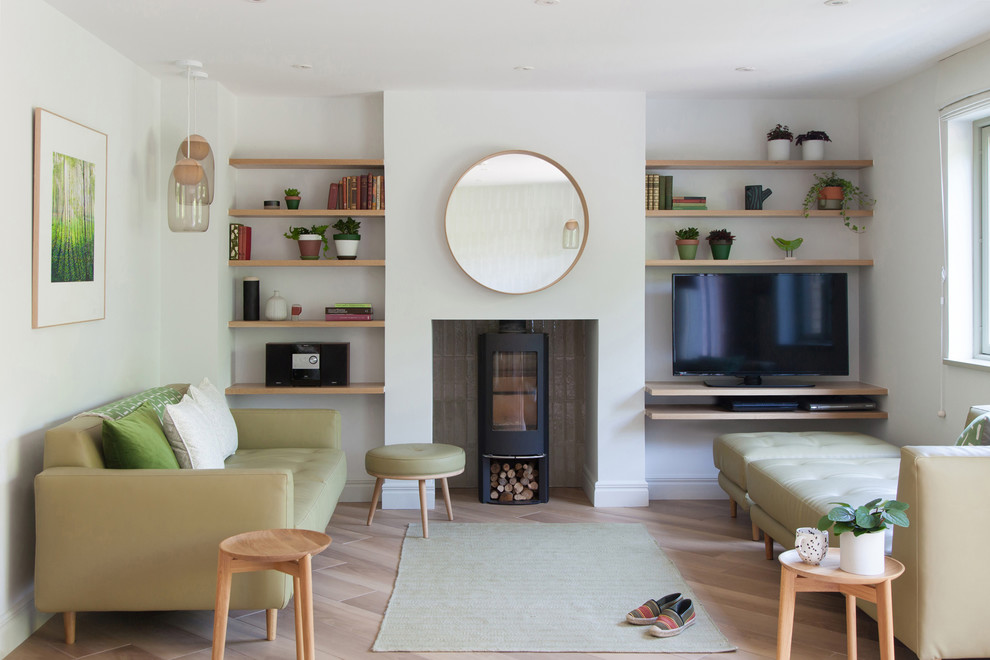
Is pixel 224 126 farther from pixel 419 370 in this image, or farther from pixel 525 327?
pixel 525 327

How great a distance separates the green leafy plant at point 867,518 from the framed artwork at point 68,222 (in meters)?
2.83

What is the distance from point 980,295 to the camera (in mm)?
4191

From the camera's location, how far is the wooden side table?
7.98ft

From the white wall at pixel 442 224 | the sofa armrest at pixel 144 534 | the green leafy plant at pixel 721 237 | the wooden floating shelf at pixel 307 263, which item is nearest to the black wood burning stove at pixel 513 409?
the white wall at pixel 442 224

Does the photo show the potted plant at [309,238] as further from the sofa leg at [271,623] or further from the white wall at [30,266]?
the sofa leg at [271,623]

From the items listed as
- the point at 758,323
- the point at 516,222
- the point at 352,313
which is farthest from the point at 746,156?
the point at 352,313

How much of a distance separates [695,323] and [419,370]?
1.61 meters

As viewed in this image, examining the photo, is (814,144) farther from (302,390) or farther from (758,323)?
(302,390)

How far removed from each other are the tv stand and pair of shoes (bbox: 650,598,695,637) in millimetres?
2009

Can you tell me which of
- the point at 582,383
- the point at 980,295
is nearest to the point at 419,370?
the point at 582,383

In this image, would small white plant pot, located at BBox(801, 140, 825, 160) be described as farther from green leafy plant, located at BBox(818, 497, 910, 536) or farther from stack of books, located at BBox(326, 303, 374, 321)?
Result: green leafy plant, located at BBox(818, 497, 910, 536)

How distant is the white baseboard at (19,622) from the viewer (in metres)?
2.99

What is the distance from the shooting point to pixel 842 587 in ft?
8.12

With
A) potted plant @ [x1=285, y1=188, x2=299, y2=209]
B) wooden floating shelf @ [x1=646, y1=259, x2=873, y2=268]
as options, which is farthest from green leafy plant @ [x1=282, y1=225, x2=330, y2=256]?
wooden floating shelf @ [x1=646, y1=259, x2=873, y2=268]
